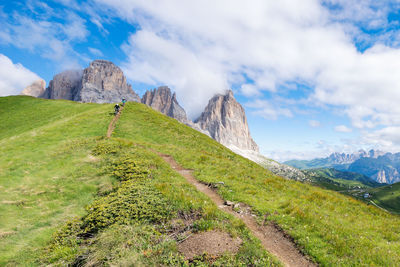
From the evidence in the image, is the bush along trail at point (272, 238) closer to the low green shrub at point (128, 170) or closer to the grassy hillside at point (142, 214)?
the grassy hillside at point (142, 214)

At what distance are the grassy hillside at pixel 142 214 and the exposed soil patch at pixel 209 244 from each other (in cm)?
32

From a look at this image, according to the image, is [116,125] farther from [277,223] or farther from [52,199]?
[277,223]

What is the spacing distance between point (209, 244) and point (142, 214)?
447 centimetres

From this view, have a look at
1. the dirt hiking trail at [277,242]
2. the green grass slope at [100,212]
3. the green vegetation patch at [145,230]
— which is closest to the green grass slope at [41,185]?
the green grass slope at [100,212]

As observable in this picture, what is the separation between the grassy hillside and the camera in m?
8.48

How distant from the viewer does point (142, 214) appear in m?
10.7

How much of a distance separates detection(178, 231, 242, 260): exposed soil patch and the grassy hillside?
12.6 inches

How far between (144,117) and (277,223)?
41173 millimetres

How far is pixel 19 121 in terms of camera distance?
42750 mm

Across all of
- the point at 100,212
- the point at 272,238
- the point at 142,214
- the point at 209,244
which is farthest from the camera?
the point at 100,212

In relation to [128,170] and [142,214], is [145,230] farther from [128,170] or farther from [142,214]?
[128,170]

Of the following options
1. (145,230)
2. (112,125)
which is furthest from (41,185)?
(112,125)

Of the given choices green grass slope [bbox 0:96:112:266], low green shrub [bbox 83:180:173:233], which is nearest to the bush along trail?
low green shrub [bbox 83:180:173:233]

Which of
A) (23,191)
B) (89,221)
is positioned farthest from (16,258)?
(23,191)
